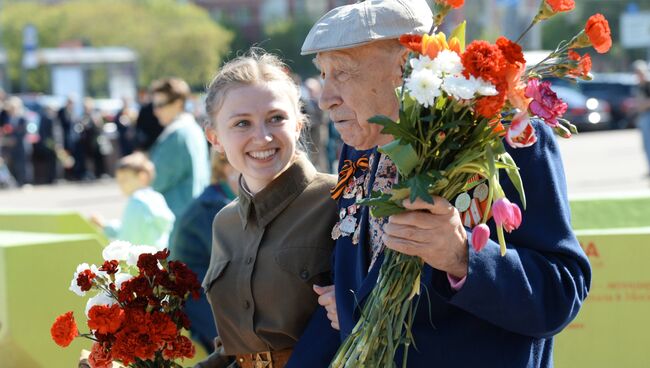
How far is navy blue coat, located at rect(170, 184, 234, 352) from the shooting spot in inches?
176

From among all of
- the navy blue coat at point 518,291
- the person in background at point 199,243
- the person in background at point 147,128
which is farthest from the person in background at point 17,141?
the navy blue coat at point 518,291

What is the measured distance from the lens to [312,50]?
101 inches

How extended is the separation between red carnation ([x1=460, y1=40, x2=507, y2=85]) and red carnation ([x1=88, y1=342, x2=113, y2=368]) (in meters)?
1.43

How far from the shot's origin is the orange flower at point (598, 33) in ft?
6.76

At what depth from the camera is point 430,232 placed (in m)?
2.08

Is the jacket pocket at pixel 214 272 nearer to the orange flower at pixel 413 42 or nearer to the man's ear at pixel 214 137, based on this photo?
the man's ear at pixel 214 137

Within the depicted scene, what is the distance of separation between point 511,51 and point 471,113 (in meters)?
0.15

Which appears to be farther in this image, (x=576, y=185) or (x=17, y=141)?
(x=17, y=141)

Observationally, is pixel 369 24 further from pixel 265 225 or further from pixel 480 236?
pixel 265 225

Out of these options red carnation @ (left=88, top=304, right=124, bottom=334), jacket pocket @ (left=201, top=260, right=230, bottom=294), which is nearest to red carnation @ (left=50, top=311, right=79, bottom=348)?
red carnation @ (left=88, top=304, right=124, bottom=334)

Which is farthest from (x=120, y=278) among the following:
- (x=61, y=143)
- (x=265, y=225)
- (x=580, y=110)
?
(x=580, y=110)

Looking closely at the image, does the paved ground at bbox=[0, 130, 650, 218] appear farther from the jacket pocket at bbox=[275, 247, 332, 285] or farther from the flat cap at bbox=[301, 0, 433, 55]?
the flat cap at bbox=[301, 0, 433, 55]

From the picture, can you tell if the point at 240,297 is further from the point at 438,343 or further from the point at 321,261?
the point at 438,343

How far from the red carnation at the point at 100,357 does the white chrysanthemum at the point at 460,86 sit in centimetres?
139
